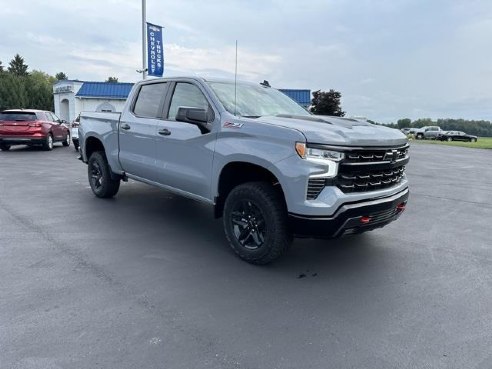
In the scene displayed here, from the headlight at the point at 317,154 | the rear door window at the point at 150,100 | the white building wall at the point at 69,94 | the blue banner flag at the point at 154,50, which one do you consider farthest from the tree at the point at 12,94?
the headlight at the point at 317,154

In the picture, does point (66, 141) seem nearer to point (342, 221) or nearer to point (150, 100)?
point (150, 100)

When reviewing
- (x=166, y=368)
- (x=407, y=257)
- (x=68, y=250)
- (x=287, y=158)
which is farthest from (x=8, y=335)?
(x=407, y=257)

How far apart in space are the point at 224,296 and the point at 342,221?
126 cm

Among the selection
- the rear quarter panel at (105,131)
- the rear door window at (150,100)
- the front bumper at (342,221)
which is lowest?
the front bumper at (342,221)

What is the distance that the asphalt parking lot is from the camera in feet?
9.06

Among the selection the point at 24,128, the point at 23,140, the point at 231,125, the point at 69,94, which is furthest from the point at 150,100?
the point at 69,94

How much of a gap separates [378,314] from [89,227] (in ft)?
12.9

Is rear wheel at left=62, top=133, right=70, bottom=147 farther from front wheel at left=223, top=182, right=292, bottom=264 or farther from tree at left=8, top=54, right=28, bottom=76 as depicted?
tree at left=8, top=54, right=28, bottom=76

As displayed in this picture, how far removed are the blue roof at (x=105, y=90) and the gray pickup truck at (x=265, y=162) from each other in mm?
28317

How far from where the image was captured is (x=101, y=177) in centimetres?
719

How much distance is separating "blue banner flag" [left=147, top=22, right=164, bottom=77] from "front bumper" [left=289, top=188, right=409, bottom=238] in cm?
1769

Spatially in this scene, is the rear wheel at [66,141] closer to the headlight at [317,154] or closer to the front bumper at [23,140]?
the front bumper at [23,140]

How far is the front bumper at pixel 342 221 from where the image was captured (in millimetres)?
3758

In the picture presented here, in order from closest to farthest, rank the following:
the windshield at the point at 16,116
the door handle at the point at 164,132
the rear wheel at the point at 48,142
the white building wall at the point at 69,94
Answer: the door handle at the point at 164,132
the windshield at the point at 16,116
the rear wheel at the point at 48,142
the white building wall at the point at 69,94
